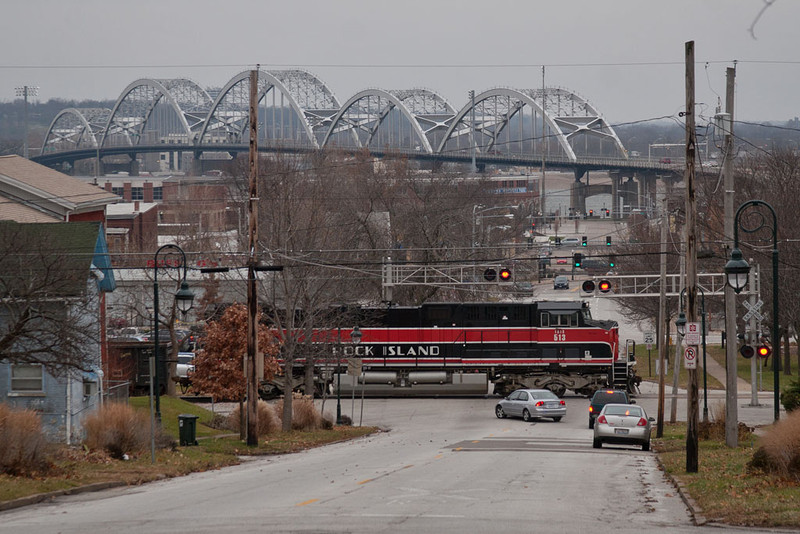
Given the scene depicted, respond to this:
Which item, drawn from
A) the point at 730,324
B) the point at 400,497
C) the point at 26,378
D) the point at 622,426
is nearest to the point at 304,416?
the point at 26,378

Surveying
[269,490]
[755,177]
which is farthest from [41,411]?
[755,177]

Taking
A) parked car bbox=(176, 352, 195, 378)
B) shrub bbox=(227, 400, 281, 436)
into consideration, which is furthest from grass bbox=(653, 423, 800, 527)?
parked car bbox=(176, 352, 195, 378)

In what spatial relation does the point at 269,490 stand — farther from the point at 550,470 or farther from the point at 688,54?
the point at 688,54

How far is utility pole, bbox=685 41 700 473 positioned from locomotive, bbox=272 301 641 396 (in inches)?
1167

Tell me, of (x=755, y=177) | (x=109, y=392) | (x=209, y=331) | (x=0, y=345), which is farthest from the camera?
(x=755, y=177)

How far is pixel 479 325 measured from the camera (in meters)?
51.7

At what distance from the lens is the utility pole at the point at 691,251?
66.7 ft

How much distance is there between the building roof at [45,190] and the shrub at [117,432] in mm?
14131

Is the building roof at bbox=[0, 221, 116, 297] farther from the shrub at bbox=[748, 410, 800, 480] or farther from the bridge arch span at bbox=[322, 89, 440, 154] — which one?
the bridge arch span at bbox=[322, 89, 440, 154]

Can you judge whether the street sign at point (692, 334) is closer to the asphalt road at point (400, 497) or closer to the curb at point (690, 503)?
the curb at point (690, 503)

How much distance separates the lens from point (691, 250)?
20766 millimetres

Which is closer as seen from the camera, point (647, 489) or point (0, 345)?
point (647, 489)

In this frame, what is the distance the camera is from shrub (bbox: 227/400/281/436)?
3316 cm

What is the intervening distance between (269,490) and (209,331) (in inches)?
699
